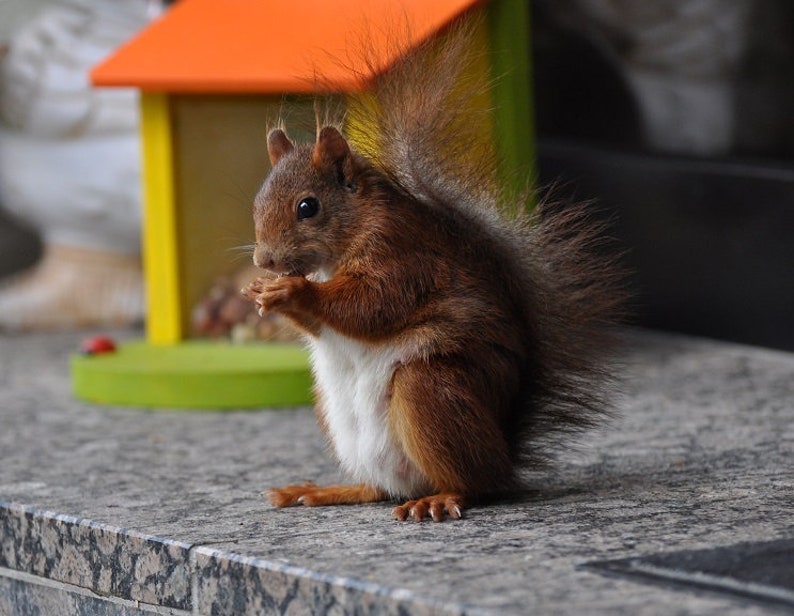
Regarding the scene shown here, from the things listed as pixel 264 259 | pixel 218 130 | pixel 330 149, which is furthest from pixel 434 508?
pixel 218 130

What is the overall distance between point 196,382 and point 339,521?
1240 mm

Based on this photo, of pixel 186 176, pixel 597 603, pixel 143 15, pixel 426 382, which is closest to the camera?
pixel 597 603

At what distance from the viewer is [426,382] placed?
2.14m

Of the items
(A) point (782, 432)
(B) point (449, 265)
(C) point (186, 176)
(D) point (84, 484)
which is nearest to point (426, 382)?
(B) point (449, 265)

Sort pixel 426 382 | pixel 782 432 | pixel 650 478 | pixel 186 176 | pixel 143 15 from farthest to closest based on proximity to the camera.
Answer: pixel 143 15 < pixel 186 176 < pixel 782 432 < pixel 650 478 < pixel 426 382

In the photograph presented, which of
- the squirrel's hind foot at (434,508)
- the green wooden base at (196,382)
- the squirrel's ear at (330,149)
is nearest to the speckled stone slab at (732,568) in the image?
the squirrel's hind foot at (434,508)

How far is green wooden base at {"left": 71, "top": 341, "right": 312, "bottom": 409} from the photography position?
344 centimetres

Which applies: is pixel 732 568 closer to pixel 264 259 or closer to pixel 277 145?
pixel 264 259

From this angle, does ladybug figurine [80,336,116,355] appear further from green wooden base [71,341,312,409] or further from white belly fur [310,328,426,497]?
white belly fur [310,328,426,497]

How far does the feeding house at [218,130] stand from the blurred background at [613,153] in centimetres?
79

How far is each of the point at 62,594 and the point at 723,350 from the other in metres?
2.15

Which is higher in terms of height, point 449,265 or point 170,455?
point 449,265

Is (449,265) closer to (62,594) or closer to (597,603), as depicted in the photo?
(597,603)

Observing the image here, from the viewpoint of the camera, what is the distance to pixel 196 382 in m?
3.45
